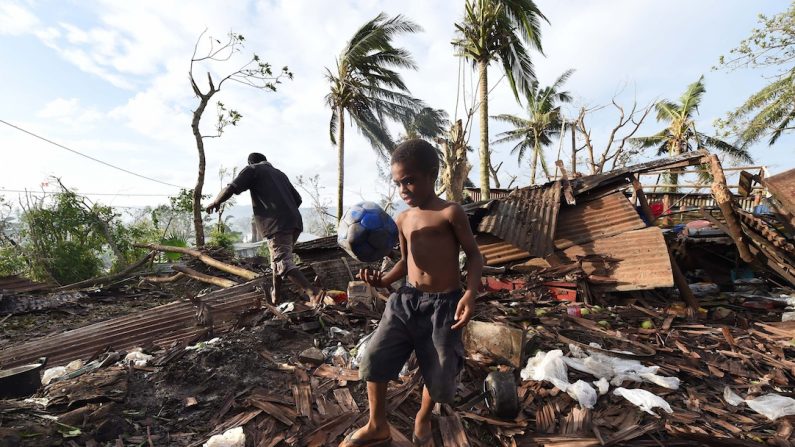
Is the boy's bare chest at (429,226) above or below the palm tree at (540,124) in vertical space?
below

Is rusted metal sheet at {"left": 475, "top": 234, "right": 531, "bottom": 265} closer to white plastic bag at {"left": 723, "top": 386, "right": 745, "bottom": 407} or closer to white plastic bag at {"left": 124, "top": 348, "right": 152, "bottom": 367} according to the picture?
white plastic bag at {"left": 723, "top": 386, "right": 745, "bottom": 407}

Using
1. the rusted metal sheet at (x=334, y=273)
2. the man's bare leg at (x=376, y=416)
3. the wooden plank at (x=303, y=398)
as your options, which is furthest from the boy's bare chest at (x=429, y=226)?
the rusted metal sheet at (x=334, y=273)

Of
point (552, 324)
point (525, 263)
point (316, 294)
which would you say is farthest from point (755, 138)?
point (316, 294)

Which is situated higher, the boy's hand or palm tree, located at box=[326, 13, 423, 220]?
palm tree, located at box=[326, 13, 423, 220]

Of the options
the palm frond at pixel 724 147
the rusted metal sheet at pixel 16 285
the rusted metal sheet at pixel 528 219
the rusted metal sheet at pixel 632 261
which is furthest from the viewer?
the palm frond at pixel 724 147

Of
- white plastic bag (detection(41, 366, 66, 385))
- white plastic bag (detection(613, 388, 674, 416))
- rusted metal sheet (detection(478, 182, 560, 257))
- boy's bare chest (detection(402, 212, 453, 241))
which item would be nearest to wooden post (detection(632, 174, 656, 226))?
rusted metal sheet (detection(478, 182, 560, 257))

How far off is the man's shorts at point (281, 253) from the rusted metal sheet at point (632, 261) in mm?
4535

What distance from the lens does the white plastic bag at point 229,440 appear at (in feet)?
7.34

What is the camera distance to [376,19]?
17781 millimetres

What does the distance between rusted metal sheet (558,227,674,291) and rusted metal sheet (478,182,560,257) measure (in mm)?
645

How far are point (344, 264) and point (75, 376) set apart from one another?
3569 millimetres

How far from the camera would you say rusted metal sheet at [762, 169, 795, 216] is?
4.61 metres

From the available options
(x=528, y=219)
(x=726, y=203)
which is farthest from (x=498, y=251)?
(x=726, y=203)

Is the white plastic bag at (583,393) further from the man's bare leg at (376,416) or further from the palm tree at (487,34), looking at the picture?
the palm tree at (487,34)
